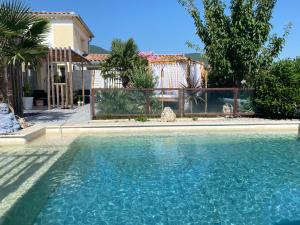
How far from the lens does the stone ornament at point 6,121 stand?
1095 cm

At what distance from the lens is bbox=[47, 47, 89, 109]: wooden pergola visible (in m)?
18.4

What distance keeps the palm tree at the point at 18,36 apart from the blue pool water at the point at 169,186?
11.2ft

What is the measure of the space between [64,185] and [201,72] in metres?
12.8

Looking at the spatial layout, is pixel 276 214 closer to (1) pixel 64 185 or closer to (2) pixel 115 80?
(1) pixel 64 185

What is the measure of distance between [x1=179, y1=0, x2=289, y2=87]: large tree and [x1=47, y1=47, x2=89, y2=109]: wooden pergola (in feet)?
22.6

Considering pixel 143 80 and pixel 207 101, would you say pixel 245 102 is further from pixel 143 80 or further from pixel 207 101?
pixel 143 80

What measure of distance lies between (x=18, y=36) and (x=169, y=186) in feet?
25.2

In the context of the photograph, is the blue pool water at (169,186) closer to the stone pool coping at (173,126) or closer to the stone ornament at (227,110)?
the stone pool coping at (173,126)

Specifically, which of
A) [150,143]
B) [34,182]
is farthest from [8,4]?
[34,182]

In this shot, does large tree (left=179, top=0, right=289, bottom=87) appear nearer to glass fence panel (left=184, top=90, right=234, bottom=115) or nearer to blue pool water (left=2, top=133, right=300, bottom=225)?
glass fence panel (left=184, top=90, right=234, bottom=115)

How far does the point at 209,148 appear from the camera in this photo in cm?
1016

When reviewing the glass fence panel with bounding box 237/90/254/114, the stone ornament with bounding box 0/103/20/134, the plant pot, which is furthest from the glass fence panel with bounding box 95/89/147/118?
the plant pot

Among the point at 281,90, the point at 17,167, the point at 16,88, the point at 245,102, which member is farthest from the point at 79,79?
the point at 17,167

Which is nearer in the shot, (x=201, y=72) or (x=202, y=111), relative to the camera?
(x=202, y=111)
